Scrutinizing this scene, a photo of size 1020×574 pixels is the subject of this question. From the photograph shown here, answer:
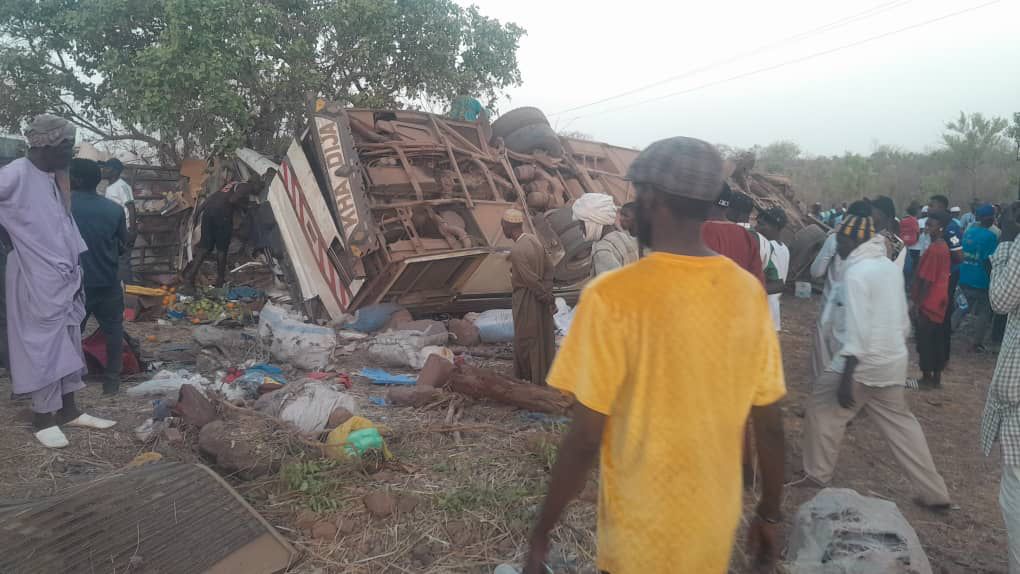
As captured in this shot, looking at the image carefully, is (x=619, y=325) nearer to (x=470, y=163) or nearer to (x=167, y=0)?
(x=470, y=163)

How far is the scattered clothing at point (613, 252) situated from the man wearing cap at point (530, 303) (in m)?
0.56

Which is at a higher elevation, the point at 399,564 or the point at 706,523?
the point at 706,523

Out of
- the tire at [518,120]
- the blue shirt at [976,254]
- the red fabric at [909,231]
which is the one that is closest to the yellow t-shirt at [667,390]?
the blue shirt at [976,254]

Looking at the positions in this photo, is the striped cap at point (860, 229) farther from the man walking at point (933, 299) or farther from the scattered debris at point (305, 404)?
the scattered debris at point (305, 404)

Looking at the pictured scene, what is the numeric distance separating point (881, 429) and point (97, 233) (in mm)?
4888

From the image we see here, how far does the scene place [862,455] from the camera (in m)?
4.55

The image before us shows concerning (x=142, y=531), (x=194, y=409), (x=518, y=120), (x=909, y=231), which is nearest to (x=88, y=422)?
(x=194, y=409)

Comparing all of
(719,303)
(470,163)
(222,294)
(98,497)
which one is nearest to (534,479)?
(98,497)

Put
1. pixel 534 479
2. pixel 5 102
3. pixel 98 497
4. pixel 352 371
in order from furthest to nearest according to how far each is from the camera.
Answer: pixel 5 102 < pixel 352 371 < pixel 534 479 < pixel 98 497

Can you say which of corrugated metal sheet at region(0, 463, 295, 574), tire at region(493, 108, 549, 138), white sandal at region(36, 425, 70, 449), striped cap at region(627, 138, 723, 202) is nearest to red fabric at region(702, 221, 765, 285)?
striped cap at region(627, 138, 723, 202)

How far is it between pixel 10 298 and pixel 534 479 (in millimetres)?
2963

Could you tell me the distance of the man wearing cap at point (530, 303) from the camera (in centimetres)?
484

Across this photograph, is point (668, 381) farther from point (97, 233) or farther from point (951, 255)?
point (951, 255)

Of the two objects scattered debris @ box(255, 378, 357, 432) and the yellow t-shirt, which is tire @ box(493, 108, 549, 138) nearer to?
scattered debris @ box(255, 378, 357, 432)
